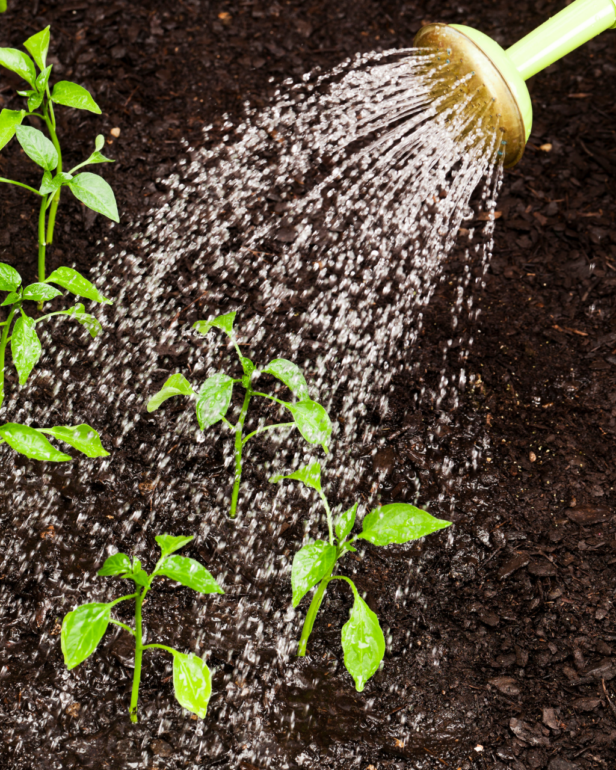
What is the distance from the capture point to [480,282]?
1.98m

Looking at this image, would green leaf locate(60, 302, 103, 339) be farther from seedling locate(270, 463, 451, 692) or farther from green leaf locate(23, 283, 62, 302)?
seedling locate(270, 463, 451, 692)

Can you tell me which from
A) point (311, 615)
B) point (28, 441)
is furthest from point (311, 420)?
point (28, 441)

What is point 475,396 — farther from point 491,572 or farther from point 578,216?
point 578,216

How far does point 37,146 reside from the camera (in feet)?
4.95

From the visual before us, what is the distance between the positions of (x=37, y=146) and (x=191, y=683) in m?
1.14

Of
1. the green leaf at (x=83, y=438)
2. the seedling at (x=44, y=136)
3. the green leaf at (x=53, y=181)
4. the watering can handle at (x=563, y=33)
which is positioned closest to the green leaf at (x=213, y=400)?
the green leaf at (x=83, y=438)

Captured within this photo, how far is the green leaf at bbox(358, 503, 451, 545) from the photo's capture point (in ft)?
3.75

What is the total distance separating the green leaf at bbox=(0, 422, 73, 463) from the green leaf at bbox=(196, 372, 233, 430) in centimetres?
25

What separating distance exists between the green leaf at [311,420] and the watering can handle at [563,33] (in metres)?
0.89

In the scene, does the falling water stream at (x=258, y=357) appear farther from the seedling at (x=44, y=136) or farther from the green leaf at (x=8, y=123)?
the green leaf at (x=8, y=123)

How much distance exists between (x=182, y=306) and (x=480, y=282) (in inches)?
32.9

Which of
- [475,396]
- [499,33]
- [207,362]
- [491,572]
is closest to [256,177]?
[207,362]

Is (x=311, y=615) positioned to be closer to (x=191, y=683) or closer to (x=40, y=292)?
(x=191, y=683)

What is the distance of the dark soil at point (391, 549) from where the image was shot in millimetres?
1294
